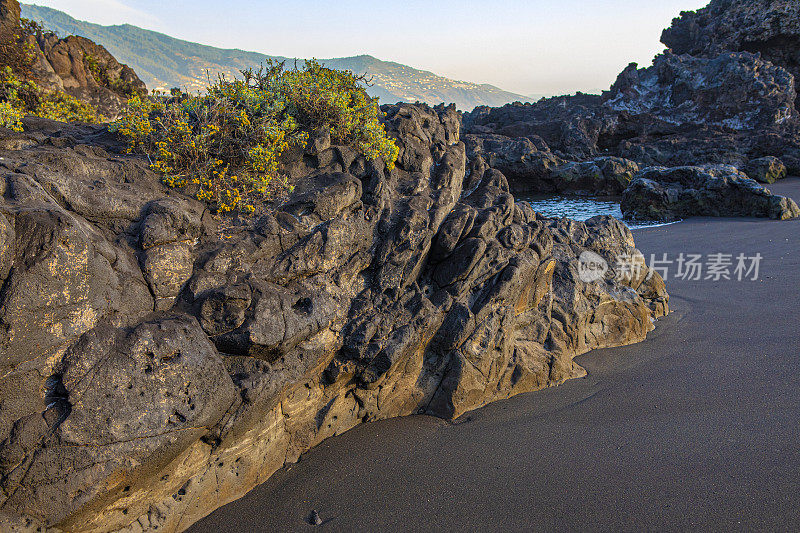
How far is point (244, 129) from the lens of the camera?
18.9ft

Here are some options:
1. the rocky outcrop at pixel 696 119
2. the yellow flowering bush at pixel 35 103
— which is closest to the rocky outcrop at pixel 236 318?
the yellow flowering bush at pixel 35 103

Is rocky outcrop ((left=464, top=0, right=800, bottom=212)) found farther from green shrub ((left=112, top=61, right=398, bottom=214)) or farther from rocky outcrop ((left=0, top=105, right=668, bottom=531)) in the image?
rocky outcrop ((left=0, top=105, right=668, bottom=531))

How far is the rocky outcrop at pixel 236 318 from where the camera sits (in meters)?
3.46

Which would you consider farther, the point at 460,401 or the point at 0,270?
the point at 460,401

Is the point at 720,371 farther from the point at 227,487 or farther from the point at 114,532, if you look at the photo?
the point at 114,532

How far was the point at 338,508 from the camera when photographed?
450 cm

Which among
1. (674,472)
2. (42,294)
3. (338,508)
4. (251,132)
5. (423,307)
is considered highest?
(251,132)

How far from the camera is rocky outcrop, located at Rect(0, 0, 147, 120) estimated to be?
50.6ft

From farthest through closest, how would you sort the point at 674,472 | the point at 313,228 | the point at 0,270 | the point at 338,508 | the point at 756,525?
the point at 313,228
the point at 674,472
the point at 338,508
the point at 756,525
the point at 0,270

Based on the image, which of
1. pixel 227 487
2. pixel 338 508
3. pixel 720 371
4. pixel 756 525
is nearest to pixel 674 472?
pixel 756 525

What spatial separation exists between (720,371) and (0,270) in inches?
340

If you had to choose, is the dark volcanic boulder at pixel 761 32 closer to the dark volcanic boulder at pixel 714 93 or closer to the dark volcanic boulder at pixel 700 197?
the dark volcanic boulder at pixel 714 93

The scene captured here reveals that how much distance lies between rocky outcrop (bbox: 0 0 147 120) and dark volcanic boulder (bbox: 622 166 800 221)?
69.1 ft

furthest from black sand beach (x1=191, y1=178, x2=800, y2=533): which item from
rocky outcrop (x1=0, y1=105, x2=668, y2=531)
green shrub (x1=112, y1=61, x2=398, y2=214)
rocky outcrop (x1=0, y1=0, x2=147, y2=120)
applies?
rocky outcrop (x1=0, y1=0, x2=147, y2=120)
